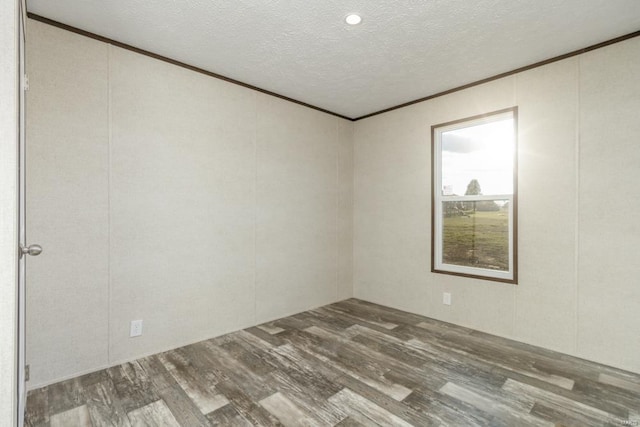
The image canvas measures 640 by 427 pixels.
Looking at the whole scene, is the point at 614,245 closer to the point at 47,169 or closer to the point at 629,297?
the point at 629,297

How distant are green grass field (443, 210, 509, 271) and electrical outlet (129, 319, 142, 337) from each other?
3.15 meters

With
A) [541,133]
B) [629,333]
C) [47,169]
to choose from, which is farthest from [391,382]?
[47,169]

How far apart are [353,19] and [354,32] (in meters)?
0.17

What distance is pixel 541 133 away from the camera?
2.87 metres

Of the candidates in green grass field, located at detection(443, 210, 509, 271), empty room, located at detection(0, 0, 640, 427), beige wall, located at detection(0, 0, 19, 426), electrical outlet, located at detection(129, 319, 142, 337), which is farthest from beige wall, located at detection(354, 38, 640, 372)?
beige wall, located at detection(0, 0, 19, 426)

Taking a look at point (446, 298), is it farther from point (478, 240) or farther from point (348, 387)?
point (348, 387)

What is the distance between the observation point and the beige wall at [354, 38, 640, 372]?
246 cm

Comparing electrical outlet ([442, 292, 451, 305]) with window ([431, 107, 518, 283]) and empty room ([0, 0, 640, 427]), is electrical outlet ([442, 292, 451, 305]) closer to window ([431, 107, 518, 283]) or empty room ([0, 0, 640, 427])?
empty room ([0, 0, 640, 427])

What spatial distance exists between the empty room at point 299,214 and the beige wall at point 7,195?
2.40 feet

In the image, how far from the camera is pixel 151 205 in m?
2.68

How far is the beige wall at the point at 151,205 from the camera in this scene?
2227 millimetres

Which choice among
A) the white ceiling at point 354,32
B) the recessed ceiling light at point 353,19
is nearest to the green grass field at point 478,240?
the white ceiling at point 354,32

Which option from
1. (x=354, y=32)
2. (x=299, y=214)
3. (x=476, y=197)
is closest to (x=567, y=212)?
(x=476, y=197)

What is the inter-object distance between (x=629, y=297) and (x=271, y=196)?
332 centimetres
